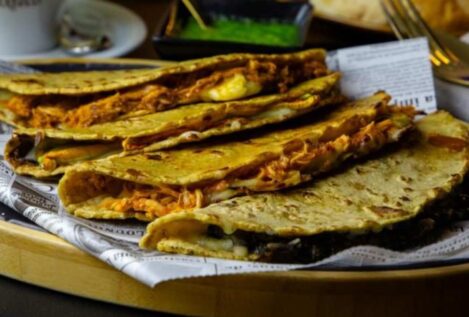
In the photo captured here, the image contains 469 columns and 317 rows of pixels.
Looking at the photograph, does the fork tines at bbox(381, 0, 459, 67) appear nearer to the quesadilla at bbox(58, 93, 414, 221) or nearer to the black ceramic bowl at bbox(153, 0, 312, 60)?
the black ceramic bowl at bbox(153, 0, 312, 60)

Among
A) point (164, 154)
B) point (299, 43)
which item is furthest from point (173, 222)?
point (299, 43)

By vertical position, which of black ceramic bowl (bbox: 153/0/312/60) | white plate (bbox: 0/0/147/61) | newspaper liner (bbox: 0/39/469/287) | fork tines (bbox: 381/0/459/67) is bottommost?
white plate (bbox: 0/0/147/61)

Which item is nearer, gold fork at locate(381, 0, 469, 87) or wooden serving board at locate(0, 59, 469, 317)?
wooden serving board at locate(0, 59, 469, 317)

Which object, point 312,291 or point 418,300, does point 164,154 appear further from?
point 418,300

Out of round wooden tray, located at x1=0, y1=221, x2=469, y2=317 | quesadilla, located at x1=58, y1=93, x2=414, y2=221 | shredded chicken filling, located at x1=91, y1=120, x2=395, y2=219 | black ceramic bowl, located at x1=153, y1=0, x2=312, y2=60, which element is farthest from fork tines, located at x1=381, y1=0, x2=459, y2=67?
round wooden tray, located at x1=0, y1=221, x2=469, y2=317

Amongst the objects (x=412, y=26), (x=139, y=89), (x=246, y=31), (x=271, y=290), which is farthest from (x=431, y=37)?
(x=271, y=290)
